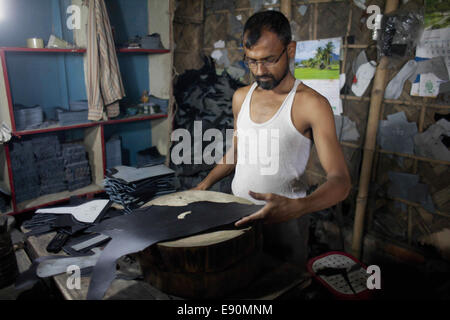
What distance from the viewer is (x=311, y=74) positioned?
3.00m

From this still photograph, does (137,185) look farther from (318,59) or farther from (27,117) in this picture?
(318,59)

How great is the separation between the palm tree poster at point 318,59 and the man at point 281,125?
51.2 inches

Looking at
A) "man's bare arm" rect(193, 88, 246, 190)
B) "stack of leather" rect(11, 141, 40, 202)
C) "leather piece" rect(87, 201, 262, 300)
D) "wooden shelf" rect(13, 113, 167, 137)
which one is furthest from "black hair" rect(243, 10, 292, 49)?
"stack of leather" rect(11, 141, 40, 202)

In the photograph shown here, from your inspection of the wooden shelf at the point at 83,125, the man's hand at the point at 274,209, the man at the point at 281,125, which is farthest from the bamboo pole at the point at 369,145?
the wooden shelf at the point at 83,125

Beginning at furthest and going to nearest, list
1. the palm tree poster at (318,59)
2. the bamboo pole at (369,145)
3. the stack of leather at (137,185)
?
the palm tree poster at (318,59), the bamboo pole at (369,145), the stack of leather at (137,185)

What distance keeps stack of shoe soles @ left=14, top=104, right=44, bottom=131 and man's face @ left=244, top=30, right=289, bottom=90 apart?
7.36ft

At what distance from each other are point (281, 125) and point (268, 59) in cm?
34

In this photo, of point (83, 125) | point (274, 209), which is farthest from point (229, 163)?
point (83, 125)

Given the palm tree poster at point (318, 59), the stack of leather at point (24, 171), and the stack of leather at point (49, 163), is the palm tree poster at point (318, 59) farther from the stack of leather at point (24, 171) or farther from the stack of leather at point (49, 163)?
the stack of leather at point (24, 171)

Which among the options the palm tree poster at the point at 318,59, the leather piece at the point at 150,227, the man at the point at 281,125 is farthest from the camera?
the palm tree poster at the point at 318,59

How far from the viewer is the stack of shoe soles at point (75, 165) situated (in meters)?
3.21

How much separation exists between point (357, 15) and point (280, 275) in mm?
2353

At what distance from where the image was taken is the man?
5.10 ft

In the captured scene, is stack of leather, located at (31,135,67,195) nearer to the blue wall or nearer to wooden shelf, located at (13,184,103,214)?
wooden shelf, located at (13,184,103,214)
